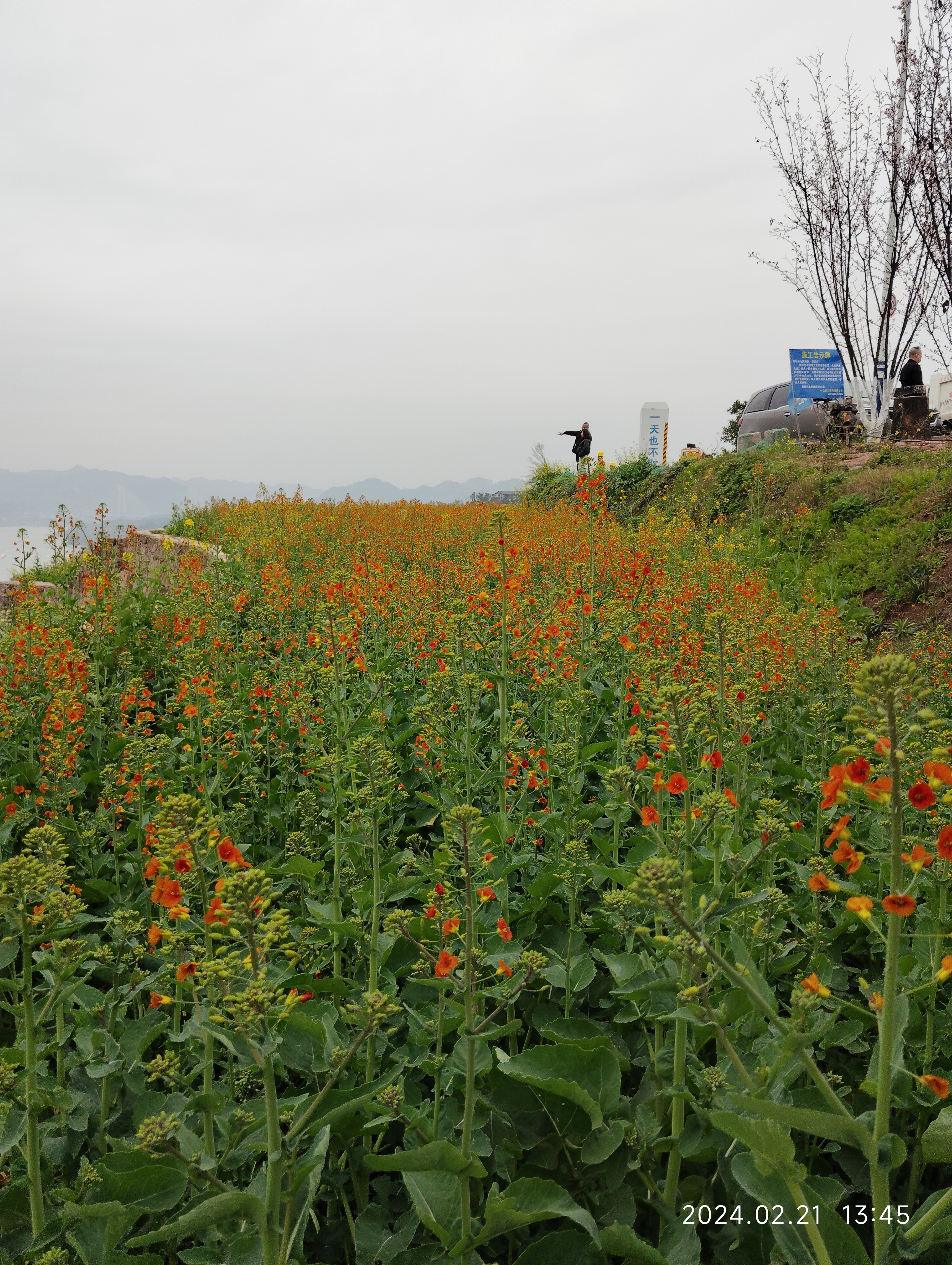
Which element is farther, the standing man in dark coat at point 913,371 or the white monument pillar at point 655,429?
the white monument pillar at point 655,429

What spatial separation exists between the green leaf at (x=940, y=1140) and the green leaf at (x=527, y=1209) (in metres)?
0.71

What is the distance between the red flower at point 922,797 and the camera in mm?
1244

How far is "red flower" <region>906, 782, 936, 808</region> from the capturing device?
1244 mm

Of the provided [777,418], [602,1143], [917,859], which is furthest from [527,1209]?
[777,418]

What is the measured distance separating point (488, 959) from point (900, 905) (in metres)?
1.04

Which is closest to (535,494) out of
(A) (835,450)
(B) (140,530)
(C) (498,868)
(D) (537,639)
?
(A) (835,450)

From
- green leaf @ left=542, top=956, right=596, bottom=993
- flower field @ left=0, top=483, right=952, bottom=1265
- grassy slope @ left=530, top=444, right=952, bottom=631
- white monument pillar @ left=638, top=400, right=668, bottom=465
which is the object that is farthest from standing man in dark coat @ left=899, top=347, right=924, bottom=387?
green leaf @ left=542, top=956, right=596, bottom=993

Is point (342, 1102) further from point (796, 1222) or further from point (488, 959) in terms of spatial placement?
point (796, 1222)

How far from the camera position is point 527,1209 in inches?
59.3

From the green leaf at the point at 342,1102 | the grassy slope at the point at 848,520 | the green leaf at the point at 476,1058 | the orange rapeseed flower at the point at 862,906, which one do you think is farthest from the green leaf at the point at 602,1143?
the grassy slope at the point at 848,520

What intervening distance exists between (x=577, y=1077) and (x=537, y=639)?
2501 mm

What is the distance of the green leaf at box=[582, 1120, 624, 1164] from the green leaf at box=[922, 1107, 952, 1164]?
0.64 m
